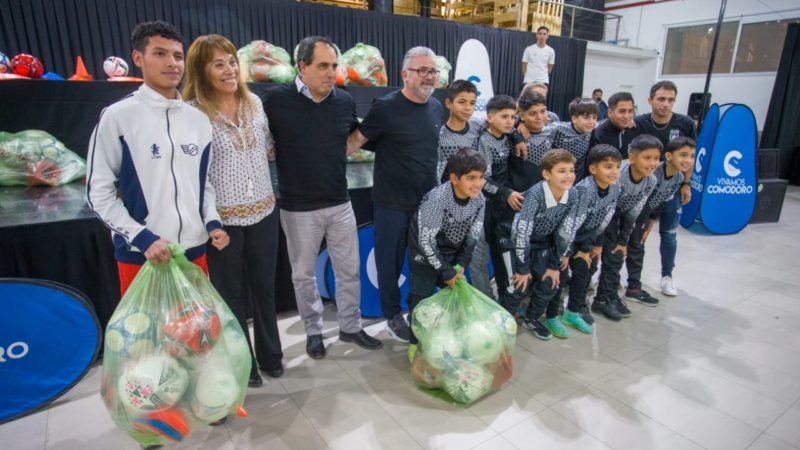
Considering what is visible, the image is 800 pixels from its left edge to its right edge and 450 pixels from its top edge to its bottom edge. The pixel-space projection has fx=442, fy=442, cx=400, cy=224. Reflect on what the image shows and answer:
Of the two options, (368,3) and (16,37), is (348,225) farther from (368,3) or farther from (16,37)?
(368,3)

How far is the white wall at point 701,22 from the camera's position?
872cm

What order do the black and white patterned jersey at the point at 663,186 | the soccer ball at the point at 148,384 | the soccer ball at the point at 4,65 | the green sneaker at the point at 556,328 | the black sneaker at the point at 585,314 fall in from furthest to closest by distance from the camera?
the soccer ball at the point at 4,65, the black and white patterned jersey at the point at 663,186, the black sneaker at the point at 585,314, the green sneaker at the point at 556,328, the soccer ball at the point at 148,384

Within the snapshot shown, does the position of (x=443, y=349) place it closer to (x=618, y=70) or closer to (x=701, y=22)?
(x=618, y=70)

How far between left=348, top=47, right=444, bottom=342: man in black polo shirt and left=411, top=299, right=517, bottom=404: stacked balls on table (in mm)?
481

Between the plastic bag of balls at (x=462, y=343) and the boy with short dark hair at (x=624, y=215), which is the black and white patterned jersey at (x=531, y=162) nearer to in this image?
the boy with short dark hair at (x=624, y=215)

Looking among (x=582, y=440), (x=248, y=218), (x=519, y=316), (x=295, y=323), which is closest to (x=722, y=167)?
(x=519, y=316)

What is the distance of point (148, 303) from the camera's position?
1343mm

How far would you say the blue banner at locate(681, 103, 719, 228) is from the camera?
4.24 metres

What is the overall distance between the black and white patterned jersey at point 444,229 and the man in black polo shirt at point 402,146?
10 cm

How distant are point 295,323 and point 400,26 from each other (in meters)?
5.33

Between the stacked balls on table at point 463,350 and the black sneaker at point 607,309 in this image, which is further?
the black sneaker at point 607,309

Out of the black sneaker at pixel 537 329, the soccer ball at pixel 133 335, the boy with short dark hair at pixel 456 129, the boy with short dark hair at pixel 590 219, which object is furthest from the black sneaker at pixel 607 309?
the soccer ball at pixel 133 335

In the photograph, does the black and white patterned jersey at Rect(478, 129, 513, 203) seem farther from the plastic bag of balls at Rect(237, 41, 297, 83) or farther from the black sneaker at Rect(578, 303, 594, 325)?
the plastic bag of balls at Rect(237, 41, 297, 83)

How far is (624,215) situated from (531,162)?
655 mm
